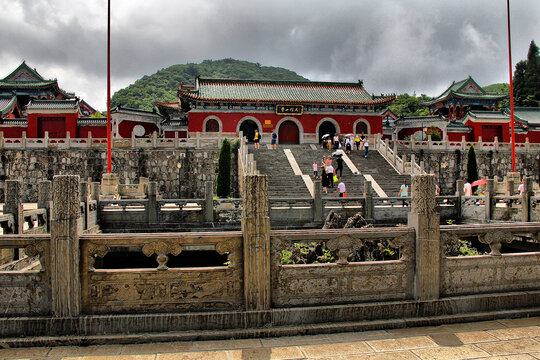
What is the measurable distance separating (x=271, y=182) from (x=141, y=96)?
6673 cm

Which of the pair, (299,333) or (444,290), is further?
(444,290)

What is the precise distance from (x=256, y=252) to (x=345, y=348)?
1247 millimetres

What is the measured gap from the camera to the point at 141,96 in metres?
79.3

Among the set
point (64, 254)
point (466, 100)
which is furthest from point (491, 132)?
point (64, 254)

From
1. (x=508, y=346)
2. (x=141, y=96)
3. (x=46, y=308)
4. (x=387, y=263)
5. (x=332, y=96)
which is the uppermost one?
(x=141, y=96)

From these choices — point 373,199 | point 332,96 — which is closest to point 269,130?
point 332,96

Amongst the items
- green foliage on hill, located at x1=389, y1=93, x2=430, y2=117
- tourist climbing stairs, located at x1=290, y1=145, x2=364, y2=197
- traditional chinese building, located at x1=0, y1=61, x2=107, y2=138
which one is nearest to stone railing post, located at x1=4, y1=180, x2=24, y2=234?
tourist climbing stairs, located at x1=290, y1=145, x2=364, y2=197

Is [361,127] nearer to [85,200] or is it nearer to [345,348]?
[85,200]

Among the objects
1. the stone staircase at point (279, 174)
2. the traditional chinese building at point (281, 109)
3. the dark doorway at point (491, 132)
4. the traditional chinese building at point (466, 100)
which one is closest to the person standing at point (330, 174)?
the stone staircase at point (279, 174)

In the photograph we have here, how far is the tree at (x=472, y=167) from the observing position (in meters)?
25.2

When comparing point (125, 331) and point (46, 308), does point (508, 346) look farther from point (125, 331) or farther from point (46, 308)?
point (46, 308)

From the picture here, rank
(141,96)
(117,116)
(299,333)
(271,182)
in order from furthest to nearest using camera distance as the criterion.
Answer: (141,96), (117,116), (271,182), (299,333)

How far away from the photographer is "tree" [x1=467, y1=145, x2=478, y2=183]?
2517cm

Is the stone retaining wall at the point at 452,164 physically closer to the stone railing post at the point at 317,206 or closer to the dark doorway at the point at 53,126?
the stone railing post at the point at 317,206
